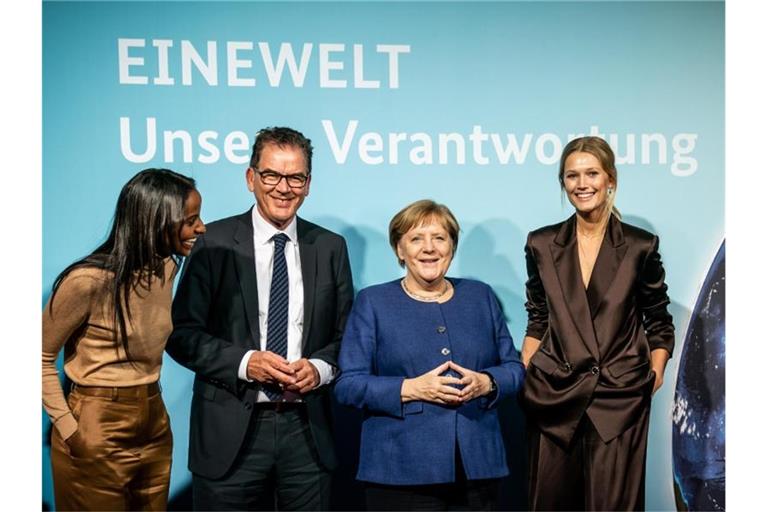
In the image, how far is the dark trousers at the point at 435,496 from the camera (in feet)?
10.3

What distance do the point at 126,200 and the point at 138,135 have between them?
83 cm

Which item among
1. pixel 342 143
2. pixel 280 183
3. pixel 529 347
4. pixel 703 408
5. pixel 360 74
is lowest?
pixel 703 408

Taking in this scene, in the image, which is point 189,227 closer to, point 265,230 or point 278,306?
point 265,230

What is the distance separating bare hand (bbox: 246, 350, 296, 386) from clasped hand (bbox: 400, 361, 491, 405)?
41 cm

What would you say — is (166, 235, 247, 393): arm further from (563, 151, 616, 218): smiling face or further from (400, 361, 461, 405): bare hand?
(563, 151, 616, 218): smiling face

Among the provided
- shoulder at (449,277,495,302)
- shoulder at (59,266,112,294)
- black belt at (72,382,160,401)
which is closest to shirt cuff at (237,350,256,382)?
black belt at (72,382,160,401)

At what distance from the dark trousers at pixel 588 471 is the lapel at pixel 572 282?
1.07ft

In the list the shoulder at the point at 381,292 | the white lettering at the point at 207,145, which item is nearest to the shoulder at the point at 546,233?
the shoulder at the point at 381,292

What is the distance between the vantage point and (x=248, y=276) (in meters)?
3.32

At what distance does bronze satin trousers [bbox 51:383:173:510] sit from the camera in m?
3.08

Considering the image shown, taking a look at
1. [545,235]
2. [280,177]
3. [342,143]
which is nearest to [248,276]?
[280,177]

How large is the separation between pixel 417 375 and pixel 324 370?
1.15 ft

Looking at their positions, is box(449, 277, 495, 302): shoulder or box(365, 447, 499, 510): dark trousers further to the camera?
box(449, 277, 495, 302): shoulder

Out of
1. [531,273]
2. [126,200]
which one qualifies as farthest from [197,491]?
[531,273]
